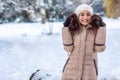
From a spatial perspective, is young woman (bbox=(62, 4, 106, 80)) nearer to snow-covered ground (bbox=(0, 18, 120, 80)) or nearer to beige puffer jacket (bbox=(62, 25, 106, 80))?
beige puffer jacket (bbox=(62, 25, 106, 80))

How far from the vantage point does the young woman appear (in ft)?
10.7

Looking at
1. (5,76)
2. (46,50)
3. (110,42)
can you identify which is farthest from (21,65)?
(110,42)

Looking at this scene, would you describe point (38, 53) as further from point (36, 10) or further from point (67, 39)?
point (67, 39)

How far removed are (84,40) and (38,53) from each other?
6.84m

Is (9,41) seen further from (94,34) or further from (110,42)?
(94,34)

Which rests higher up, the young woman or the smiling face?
the smiling face

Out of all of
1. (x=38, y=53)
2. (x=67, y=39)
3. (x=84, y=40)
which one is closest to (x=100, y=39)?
(x=84, y=40)

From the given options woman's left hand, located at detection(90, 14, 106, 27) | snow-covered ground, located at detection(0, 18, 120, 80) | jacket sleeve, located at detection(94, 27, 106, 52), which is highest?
woman's left hand, located at detection(90, 14, 106, 27)

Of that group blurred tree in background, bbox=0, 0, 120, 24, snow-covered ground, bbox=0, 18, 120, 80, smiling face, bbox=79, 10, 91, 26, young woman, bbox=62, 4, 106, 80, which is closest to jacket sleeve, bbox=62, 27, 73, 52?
young woman, bbox=62, 4, 106, 80

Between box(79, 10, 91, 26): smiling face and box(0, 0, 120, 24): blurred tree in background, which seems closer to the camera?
box(79, 10, 91, 26): smiling face

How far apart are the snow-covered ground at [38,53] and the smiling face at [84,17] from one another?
87.0 inches

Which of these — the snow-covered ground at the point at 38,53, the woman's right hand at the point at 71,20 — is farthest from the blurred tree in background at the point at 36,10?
the woman's right hand at the point at 71,20

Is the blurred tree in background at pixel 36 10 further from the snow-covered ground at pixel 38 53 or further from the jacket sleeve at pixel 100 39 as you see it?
the jacket sleeve at pixel 100 39

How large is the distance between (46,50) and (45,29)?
3.73 meters
